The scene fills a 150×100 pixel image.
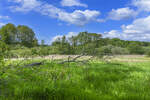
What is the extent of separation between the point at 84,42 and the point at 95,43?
430 mm

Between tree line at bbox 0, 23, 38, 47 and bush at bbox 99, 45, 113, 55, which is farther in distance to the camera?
bush at bbox 99, 45, 113, 55

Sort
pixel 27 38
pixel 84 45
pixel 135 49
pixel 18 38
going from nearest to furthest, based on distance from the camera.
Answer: pixel 84 45 → pixel 27 38 → pixel 18 38 → pixel 135 49

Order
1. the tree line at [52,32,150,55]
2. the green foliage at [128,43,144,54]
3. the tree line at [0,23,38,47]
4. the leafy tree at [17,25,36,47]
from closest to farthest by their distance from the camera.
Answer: the tree line at [0,23,38,47] < the tree line at [52,32,150,55] < the leafy tree at [17,25,36,47] < the green foliage at [128,43,144,54]

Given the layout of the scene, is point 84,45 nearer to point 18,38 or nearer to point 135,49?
point 18,38

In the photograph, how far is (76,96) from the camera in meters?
1.71

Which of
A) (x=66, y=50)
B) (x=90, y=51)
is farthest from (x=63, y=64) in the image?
(x=90, y=51)

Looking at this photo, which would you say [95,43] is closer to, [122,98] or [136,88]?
[136,88]

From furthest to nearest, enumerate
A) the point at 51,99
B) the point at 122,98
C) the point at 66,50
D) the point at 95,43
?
the point at 66,50 < the point at 95,43 < the point at 122,98 < the point at 51,99

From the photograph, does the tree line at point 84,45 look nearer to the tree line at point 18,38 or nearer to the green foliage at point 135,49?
the tree line at point 18,38

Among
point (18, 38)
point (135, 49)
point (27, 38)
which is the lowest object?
point (135, 49)

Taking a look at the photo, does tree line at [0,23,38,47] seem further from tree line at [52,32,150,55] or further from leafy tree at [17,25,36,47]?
tree line at [52,32,150,55]

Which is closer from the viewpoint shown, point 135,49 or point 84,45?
point 84,45

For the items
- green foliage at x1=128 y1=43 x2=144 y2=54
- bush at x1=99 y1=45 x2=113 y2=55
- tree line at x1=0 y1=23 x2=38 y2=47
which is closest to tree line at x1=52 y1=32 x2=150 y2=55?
bush at x1=99 y1=45 x2=113 y2=55

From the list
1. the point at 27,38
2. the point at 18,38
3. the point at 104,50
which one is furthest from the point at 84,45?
the point at 18,38
